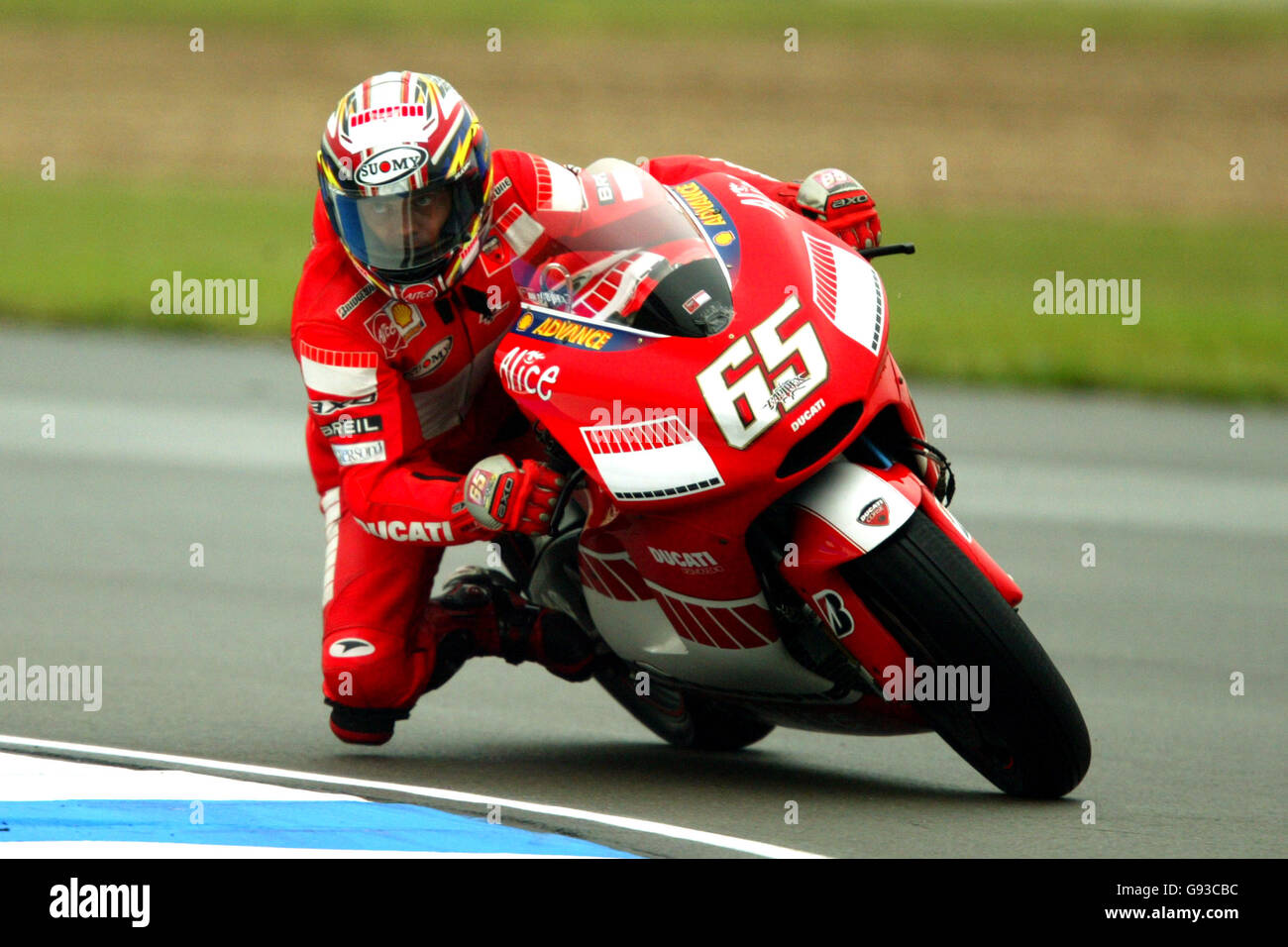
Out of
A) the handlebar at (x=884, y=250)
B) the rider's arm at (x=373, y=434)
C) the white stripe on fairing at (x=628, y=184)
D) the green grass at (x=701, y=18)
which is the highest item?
the green grass at (x=701, y=18)

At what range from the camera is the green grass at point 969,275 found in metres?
16.3

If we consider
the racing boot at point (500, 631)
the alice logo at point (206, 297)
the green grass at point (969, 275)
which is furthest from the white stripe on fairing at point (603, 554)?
the alice logo at point (206, 297)

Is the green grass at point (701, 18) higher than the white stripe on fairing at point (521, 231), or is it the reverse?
the green grass at point (701, 18)

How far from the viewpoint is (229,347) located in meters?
16.5

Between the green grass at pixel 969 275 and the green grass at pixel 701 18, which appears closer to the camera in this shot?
the green grass at pixel 969 275

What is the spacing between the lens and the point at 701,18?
4600cm

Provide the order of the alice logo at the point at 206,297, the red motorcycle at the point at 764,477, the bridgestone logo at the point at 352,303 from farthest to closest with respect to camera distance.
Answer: the alice logo at the point at 206,297 → the bridgestone logo at the point at 352,303 → the red motorcycle at the point at 764,477

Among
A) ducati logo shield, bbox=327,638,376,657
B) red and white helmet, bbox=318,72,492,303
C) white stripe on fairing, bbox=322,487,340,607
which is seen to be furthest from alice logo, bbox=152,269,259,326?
red and white helmet, bbox=318,72,492,303

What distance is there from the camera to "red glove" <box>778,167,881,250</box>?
17.0 feet

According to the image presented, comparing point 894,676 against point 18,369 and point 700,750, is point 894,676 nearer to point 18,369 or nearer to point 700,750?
point 700,750

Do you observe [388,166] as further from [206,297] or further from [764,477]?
[206,297]

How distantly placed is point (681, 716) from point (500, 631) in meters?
0.63

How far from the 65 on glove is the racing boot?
77 centimetres

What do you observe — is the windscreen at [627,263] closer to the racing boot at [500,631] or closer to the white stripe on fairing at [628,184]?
the white stripe on fairing at [628,184]
